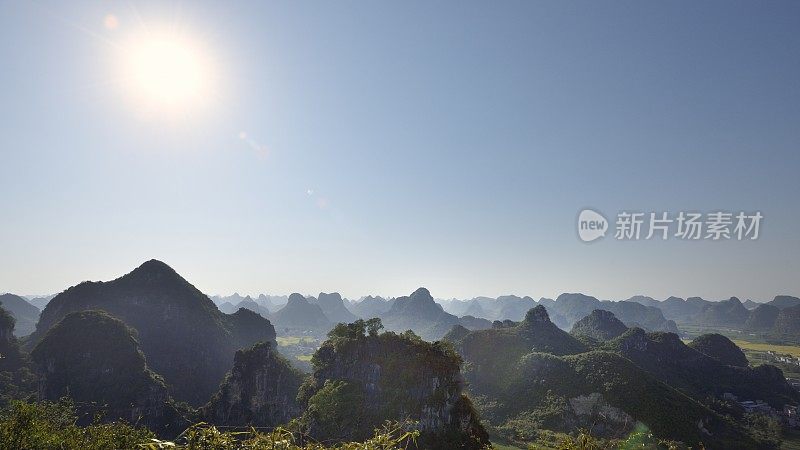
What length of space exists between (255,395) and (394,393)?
41.2 meters

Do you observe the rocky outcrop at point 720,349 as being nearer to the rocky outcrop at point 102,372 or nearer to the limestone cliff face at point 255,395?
the limestone cliff face at point 255,395

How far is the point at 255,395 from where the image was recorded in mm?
77688

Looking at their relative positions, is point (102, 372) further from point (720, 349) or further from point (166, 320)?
point (720, 349)

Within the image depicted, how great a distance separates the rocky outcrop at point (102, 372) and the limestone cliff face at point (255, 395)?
8.42 meters

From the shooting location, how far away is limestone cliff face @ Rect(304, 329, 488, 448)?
48.8 metres

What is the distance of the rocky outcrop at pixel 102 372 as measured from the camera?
243 ft

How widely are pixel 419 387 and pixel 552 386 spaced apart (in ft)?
166

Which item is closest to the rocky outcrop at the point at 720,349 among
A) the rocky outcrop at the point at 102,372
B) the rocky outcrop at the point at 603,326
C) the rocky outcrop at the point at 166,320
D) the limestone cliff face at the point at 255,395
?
the rocky outcrop at the point at 603,326

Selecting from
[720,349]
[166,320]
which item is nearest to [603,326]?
[720,349]

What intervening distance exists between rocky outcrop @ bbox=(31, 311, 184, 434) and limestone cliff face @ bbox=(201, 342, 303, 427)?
331 inches

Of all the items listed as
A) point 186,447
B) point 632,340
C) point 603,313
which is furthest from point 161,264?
point 603,313

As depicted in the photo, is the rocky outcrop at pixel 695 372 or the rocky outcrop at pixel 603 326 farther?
the rocky outcrop at pixel 603 326

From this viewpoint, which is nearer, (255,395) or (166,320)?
(255,395)

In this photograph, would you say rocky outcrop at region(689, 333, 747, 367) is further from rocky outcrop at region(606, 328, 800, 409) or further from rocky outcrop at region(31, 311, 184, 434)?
rocky outcrop at region(31, 311, 184, 434)
